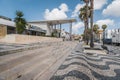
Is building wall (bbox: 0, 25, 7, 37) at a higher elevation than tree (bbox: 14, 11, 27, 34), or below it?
below

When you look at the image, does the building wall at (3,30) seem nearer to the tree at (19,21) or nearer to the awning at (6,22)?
the awning at (6,22)

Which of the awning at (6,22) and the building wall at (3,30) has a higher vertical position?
the awning at (6,22)

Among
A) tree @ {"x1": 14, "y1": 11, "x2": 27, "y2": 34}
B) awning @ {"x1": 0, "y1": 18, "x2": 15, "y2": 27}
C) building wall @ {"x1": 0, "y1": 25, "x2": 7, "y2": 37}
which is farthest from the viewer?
tree @ {"x1": 14, "y1": 11, "x2": 27, "y2": 34}

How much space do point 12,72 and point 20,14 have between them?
34.7 meters

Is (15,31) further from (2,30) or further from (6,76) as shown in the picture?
(6,76)

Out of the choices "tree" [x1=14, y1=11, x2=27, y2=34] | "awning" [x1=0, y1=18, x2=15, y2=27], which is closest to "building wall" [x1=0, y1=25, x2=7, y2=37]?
"awning" [x1=0, y1=18, x2=15, y2=27]

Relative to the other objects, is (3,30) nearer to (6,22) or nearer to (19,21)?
(6,22)

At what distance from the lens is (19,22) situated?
41.1 meters

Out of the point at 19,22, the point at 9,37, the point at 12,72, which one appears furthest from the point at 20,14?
the point at 12,72

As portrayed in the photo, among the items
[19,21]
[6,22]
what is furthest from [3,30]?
[19,21]

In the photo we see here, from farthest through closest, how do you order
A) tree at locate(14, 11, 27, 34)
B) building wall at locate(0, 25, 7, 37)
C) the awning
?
tree at locate(14, 11, 27, 34), the awning, building wall at locate(0, 25, 7, 37)

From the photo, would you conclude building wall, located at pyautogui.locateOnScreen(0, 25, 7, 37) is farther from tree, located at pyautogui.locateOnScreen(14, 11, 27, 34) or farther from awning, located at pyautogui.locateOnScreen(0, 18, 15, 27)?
tree, located at pyautogui.locateOnScreen(14, 11, 27, 34)

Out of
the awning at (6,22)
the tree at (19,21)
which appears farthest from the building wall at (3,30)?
the tree at (19,21)

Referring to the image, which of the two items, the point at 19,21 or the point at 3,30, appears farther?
the point at 19,21
